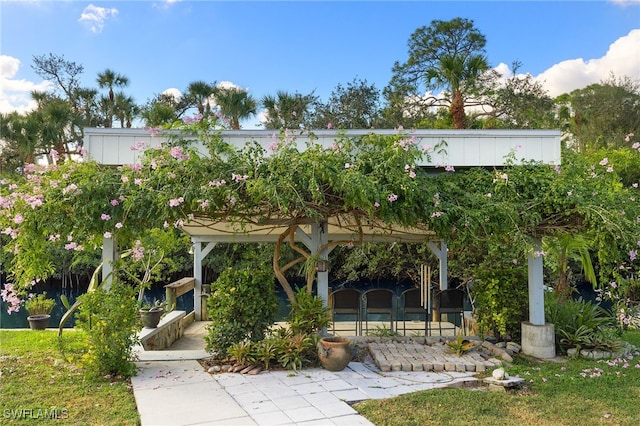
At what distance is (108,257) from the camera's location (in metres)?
6.04

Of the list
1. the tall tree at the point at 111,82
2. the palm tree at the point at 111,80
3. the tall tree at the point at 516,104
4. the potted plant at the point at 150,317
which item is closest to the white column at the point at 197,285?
the potted plant at the point at 150,317

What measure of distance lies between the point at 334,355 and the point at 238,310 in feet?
4.54

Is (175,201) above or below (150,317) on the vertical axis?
above

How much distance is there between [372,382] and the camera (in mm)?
5188

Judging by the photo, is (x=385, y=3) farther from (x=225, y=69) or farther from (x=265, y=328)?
(x=225, y=69)

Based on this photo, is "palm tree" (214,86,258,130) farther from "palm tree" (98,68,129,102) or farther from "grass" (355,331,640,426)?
"grass" (355,331,640,426)

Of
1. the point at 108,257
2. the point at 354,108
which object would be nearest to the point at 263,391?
the point at 108,257

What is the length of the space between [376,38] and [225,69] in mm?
8739

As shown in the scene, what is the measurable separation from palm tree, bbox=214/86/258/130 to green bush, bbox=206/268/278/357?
11035 mm

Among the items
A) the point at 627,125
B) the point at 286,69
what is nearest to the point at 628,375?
the point at 286,69

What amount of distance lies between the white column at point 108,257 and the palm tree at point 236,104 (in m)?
10.6

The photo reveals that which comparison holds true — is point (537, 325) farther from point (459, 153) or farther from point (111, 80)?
point (111, 80)

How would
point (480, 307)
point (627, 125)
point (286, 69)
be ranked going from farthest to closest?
point (627, 125) < point (286, 69) < point (480, 307)

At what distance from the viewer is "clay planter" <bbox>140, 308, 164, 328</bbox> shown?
7289 mm
